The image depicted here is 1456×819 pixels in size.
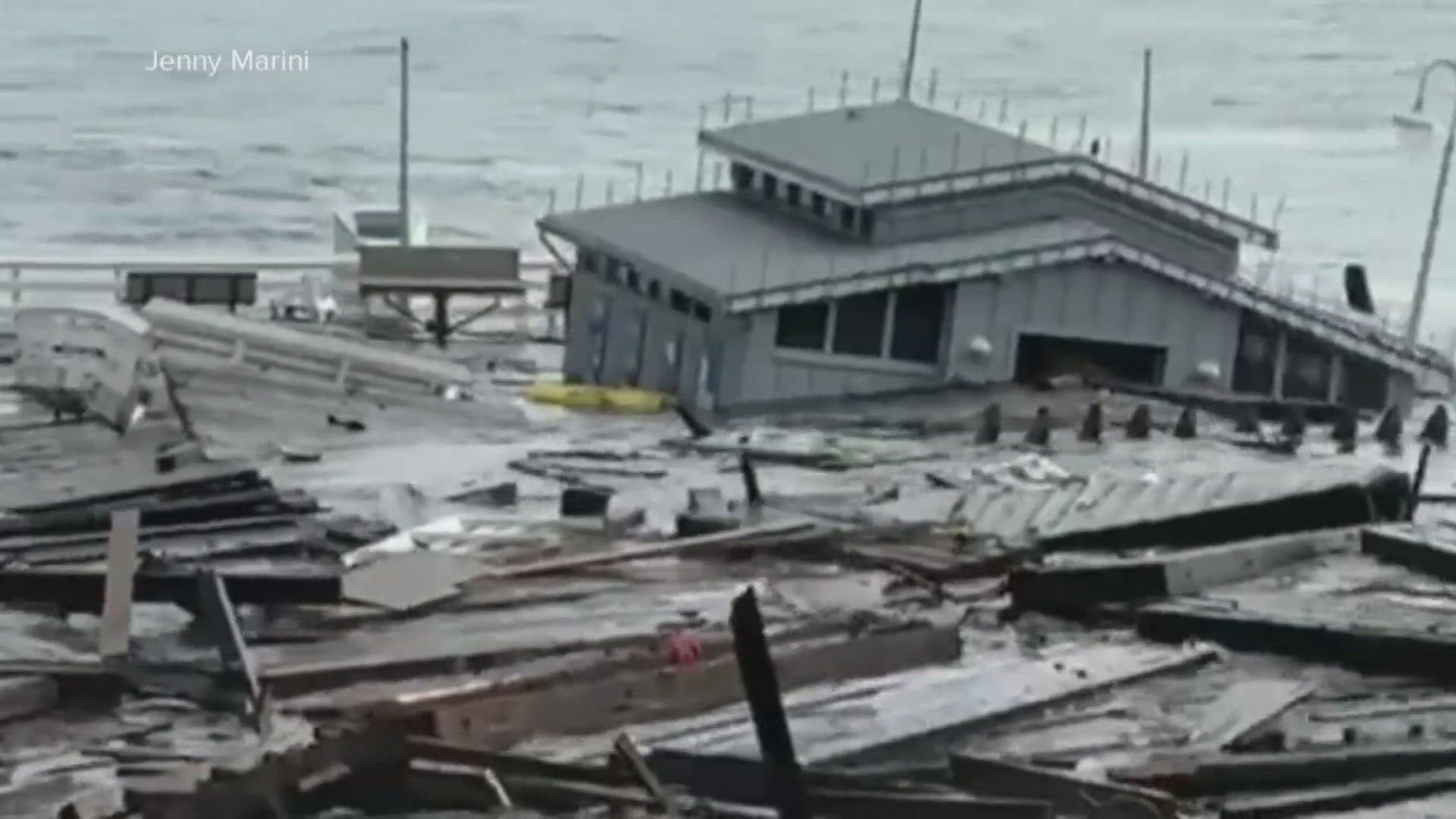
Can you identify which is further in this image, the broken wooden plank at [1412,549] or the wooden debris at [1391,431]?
the wooden debris at [1391,431]

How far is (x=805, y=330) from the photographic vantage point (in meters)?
32.5

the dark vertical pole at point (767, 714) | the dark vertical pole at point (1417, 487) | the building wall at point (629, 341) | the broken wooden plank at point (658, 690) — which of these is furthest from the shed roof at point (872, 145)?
the dark vertical pole at point (767, 714)

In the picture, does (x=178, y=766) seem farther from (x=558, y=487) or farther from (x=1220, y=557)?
(x=558, y=487)

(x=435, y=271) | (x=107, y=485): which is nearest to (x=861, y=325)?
(x=435, y=271)

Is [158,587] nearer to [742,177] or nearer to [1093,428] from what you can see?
[1093,428]

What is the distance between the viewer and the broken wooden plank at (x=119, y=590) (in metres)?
16.2

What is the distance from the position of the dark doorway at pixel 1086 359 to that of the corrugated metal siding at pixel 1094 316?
0.10 meters

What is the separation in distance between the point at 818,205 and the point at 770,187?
141cm

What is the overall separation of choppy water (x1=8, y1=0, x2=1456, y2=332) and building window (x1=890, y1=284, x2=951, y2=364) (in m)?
16.5

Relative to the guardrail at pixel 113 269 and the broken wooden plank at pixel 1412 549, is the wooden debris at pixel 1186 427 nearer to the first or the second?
the broken wooden plank at pixel 1412 549

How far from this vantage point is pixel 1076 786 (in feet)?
46.4

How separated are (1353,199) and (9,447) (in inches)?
2008

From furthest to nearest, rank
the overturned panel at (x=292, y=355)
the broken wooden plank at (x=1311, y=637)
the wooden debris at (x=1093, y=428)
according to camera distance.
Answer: the overturned panel at (x=292, y=355), the wooden debris at (x=1093, y=428), the broken wooden plank at (x=1311, y=637)

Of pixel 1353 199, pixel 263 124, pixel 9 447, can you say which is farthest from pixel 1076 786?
pixel 263 124
